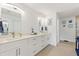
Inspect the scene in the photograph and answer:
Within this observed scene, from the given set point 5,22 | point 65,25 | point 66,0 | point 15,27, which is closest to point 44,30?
point 65,25

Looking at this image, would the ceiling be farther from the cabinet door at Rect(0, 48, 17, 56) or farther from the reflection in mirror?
the cabinet door at Rect(0, 48, 17, 56)

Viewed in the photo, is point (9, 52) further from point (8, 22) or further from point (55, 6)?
point (55, 6)

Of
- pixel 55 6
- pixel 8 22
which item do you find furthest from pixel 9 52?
pixel 55 6

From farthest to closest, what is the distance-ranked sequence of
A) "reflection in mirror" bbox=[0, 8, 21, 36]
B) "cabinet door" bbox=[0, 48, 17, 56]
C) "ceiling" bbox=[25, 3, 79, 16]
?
1. "ceiling" bbox=[25, 3, 79, 16]
2. "reflection in mirror" bbox=[0, 8, 21, 36]
3. "cabinet door" bbox=[0, 48, 17, 56]

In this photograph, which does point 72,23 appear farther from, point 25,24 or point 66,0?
point 66,0

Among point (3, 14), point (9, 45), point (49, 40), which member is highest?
point (3, 14)

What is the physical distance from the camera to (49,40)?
595 centimetres

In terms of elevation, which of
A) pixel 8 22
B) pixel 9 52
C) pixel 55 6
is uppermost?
pixel 55 6

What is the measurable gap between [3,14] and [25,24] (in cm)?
128

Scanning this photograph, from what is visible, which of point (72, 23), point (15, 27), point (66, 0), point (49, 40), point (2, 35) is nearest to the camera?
point (66, 0)

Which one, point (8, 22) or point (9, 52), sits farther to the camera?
point (8, 22)

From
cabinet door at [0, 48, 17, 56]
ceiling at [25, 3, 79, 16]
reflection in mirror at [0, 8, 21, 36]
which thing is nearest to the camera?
cabinet door at [0, 48, 17, 56]

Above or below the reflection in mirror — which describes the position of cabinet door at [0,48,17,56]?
below

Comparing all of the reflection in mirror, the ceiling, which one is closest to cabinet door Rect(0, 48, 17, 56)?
the reflection in mirror
